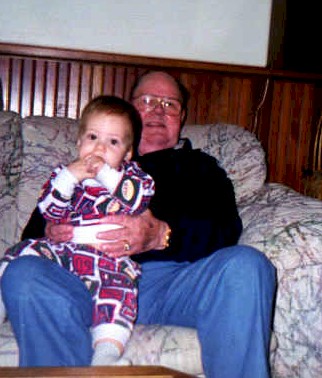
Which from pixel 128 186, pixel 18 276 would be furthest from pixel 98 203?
pixel 18 276

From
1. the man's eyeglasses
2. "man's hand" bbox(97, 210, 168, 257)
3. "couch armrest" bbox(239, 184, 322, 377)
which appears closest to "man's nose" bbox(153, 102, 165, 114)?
the man's eyeglasses

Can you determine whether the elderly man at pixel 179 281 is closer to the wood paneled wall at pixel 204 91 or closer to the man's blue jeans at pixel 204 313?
the man's blue jeans at pixel 204 313

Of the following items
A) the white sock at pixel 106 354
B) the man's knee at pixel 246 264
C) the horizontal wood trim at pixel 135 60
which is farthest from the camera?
the horizontal wood trim at pixel 135 60

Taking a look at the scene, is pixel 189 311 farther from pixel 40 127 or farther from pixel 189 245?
pixel 40 127

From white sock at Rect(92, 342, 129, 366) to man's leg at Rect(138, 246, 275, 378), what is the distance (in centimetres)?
21

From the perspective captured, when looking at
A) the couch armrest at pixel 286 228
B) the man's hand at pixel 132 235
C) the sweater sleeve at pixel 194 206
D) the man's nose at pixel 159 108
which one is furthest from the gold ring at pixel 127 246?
the man's nose at pixel 159 108

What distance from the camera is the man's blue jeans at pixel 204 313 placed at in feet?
3.79

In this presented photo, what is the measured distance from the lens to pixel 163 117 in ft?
6.34

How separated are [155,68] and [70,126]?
2.08 ft

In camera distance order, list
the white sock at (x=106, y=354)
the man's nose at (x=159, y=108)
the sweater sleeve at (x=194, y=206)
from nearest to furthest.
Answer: the white sock at (x=106, y=354)
the sweater sleeve at (x=194, y=206)
the man's nose at (x=159, y=108)

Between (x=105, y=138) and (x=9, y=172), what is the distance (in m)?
0.56

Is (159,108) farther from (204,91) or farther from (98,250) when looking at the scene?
(98,250)

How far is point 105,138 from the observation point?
141cm

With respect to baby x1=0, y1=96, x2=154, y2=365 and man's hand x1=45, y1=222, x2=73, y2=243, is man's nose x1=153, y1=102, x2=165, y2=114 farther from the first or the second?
man's hand x1=45, y1=222, x2=73, y2=243
